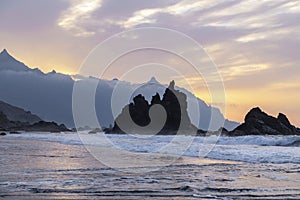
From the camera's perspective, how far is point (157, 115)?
330 ft

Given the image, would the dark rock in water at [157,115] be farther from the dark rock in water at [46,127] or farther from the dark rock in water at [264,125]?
the dark rock in water at [46,127]

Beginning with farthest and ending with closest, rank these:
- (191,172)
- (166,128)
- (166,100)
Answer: (166,100) → (166,128) → (191,172)

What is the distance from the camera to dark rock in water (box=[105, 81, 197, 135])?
8762 cm

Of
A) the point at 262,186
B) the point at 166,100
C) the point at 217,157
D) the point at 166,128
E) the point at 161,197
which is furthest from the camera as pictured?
the point at 166,100

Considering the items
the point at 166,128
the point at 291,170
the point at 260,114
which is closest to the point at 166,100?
the point at 166,128

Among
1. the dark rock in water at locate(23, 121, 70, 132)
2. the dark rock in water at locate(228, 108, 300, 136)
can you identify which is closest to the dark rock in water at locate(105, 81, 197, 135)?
the dark rock in water at locate(228, 108, 300, 136)

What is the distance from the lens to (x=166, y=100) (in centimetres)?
9575

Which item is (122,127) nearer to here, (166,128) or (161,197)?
(166,128)

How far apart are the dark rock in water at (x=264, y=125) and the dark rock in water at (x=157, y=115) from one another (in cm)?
1727

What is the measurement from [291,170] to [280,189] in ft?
18.4

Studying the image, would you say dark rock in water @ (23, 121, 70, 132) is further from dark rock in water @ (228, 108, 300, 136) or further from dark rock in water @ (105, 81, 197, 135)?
dark rock in water @ (228, 108, 300, 136)

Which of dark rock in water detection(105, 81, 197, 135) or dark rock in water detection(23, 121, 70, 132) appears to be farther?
dark rock in water detection(23, 121, 70, 132)

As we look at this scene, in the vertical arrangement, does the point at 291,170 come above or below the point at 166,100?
below

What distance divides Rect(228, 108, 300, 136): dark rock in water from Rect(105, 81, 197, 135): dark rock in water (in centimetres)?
1727
